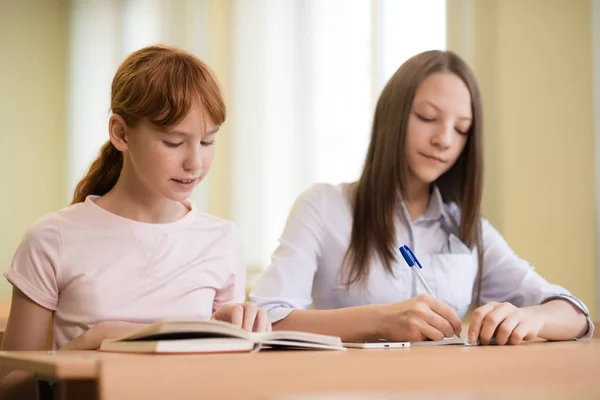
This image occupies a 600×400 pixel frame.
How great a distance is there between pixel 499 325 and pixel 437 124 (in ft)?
1.92

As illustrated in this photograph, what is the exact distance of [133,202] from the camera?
5.56 ft

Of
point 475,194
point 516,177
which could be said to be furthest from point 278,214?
point 475,194

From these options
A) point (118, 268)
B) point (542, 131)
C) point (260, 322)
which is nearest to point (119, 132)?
point (118, 268)

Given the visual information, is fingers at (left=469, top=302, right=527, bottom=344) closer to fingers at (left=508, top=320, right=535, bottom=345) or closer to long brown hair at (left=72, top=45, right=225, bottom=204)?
fingers at (left=508, top=320, right=535, bottom=345)

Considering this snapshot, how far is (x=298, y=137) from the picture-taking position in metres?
3.95

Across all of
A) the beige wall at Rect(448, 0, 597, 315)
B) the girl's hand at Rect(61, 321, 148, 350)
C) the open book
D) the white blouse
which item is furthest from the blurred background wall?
the open book

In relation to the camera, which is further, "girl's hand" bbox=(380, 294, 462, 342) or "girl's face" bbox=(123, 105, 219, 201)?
"girl's face" bbox=(123, 105, 219, 201)

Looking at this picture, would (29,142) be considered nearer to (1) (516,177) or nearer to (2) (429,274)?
(1) (516,177)

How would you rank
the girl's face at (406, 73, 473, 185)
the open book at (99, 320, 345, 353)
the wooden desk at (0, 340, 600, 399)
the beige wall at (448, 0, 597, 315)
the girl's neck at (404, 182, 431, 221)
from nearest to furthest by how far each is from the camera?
the wooden desk at (0, 340, 600, 399)
the open book at (99, 320, 345, 353)
the girl's face at (406, 73, 473, 185)
the girl's neck at (404, 182, 431, 221)
the beige wall at (448, 0, 597, 315)

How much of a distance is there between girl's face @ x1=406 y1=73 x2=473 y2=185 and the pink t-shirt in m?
0.47

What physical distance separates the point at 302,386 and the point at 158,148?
784 millimetres

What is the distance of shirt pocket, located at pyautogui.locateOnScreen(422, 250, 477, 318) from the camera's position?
1948mm

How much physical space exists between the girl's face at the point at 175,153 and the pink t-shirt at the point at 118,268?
14 cm

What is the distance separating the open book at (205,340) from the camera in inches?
44.4
